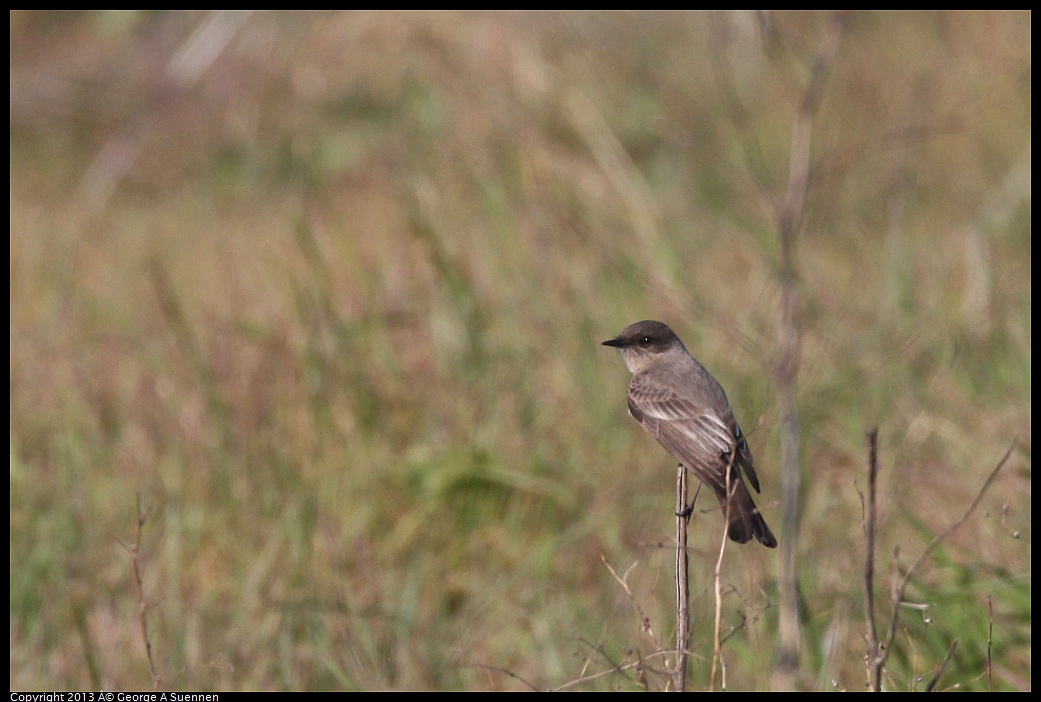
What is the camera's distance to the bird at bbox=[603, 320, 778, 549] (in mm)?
2451

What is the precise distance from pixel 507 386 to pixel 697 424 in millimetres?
2660

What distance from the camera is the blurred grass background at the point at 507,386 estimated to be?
157 inches

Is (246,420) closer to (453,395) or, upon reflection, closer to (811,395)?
(453,395)

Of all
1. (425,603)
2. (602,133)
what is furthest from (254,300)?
(425,603)

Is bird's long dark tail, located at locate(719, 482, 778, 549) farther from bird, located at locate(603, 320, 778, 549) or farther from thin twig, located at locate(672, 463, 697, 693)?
thin twig, located at locate(672, 463, 697, 693)

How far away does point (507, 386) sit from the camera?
5410 millimetres

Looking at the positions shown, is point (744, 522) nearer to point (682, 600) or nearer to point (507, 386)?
point (682, 600)

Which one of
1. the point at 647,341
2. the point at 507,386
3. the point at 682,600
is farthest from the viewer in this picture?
the point at 507,386

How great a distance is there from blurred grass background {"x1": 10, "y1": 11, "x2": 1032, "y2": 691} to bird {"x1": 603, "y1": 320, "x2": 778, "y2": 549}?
0.61ft

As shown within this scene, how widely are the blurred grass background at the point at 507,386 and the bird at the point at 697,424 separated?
19 cm

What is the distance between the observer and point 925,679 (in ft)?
10.6

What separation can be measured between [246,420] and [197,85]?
217 inches

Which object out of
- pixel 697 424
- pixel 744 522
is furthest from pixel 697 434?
pixel 744 522

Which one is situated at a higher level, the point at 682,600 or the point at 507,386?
the point at 682,600
